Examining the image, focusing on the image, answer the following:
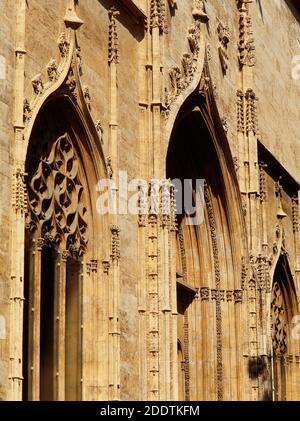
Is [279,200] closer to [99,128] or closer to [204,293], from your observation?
[204,293]

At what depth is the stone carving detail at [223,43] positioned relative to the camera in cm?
3638

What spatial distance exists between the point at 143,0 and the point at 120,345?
24.1ft

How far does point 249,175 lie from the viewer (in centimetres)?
3684

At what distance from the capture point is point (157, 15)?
32500 millimetres

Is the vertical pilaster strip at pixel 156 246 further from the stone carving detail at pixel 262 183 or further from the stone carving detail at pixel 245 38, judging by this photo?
the stone carving detail at pixel 262 183

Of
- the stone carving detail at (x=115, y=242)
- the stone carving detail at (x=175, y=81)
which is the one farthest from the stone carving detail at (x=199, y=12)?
the stone carving detail at (x=115, y=242)

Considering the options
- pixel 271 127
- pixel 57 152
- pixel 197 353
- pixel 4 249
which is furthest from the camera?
pixel 271 127

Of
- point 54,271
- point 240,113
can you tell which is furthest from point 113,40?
point 240,113

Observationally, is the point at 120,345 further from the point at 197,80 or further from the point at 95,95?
the point at 197,80

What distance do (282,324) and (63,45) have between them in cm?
1415

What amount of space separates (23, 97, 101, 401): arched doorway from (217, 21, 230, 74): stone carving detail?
292 inches

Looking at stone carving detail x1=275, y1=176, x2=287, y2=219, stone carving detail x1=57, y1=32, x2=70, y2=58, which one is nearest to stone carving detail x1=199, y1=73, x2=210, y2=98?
stone carving detail x1=57, y1=32, x2=70, y2=58
